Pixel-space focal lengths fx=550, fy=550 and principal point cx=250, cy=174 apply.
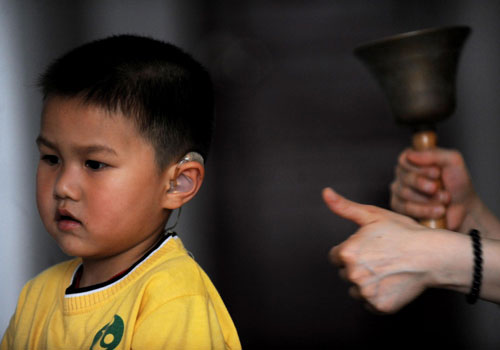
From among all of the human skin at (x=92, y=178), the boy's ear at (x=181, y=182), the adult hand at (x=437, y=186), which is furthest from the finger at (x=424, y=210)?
the human skin at (x=92, y=178)

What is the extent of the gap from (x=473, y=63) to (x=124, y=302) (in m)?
1.98

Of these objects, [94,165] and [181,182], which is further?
[181,182]

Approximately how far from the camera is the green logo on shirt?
107 centimetres

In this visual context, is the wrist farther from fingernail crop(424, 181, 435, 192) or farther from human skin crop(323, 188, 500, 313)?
fingernail crop(424, 181, 435, 192)

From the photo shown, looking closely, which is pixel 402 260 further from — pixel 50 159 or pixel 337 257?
pixel 50 159

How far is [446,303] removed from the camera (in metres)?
2.53

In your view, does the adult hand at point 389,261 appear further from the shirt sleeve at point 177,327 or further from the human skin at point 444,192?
the shirt sleeve at point 177,327

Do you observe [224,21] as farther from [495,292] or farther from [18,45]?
[495,292]

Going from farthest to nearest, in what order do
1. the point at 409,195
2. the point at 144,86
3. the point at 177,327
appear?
the point at 409,195 < the point at 144,86 < the point at 177,327

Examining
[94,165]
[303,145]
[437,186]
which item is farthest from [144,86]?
[303,145]

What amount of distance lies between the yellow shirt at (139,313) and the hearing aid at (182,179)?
0.37 feet

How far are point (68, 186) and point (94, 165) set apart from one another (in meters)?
0.07

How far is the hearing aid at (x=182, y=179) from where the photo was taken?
4.08 feet

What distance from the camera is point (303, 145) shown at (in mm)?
2615
